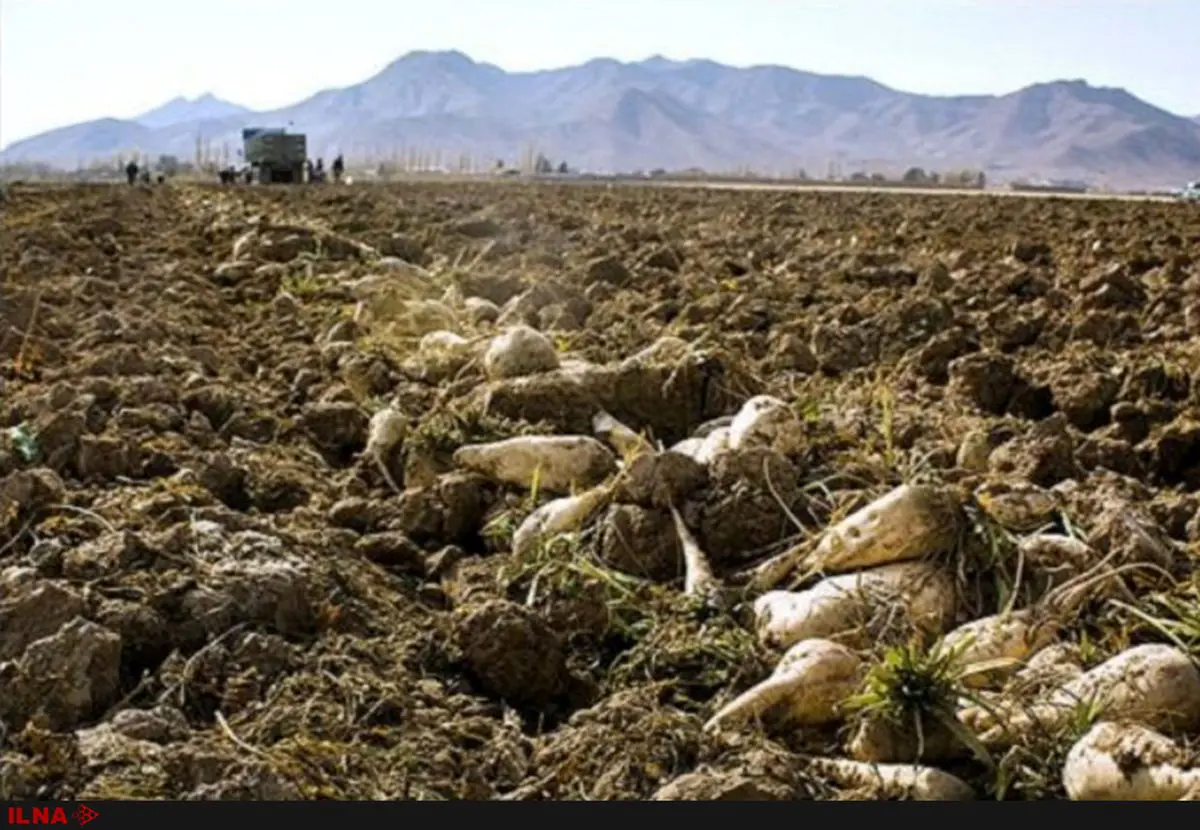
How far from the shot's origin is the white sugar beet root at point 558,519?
15.9 feet

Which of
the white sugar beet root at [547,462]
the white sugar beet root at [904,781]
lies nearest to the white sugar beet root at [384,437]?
the white sugar beet root at [547,462]

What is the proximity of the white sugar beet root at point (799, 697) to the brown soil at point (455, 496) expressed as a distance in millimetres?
66

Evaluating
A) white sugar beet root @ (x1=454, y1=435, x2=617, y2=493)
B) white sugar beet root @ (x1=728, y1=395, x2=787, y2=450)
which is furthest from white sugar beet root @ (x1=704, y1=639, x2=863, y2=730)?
white sugar beet root @ (x1=454, y1=435, x2=617, y2=493)

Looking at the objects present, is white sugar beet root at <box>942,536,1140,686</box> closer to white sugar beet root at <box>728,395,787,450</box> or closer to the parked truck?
white sugar beet root at <box>728,395,787,450</box>

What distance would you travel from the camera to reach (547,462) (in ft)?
17.8

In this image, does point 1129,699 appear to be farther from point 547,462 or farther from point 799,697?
point 547,462

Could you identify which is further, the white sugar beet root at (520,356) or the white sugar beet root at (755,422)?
the white sugar beet root at (520,356)

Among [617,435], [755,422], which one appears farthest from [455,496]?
[755,422]

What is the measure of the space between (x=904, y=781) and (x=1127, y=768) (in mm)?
479

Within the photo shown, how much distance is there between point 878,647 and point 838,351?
12.8ft

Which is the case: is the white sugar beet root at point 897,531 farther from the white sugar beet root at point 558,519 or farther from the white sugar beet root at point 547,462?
the white sugar beet root at point 547,462

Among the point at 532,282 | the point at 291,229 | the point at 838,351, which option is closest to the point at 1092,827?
the point at 838,351

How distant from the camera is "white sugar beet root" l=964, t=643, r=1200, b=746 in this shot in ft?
11.3

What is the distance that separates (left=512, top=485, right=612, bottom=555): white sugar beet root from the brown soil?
104 mm
